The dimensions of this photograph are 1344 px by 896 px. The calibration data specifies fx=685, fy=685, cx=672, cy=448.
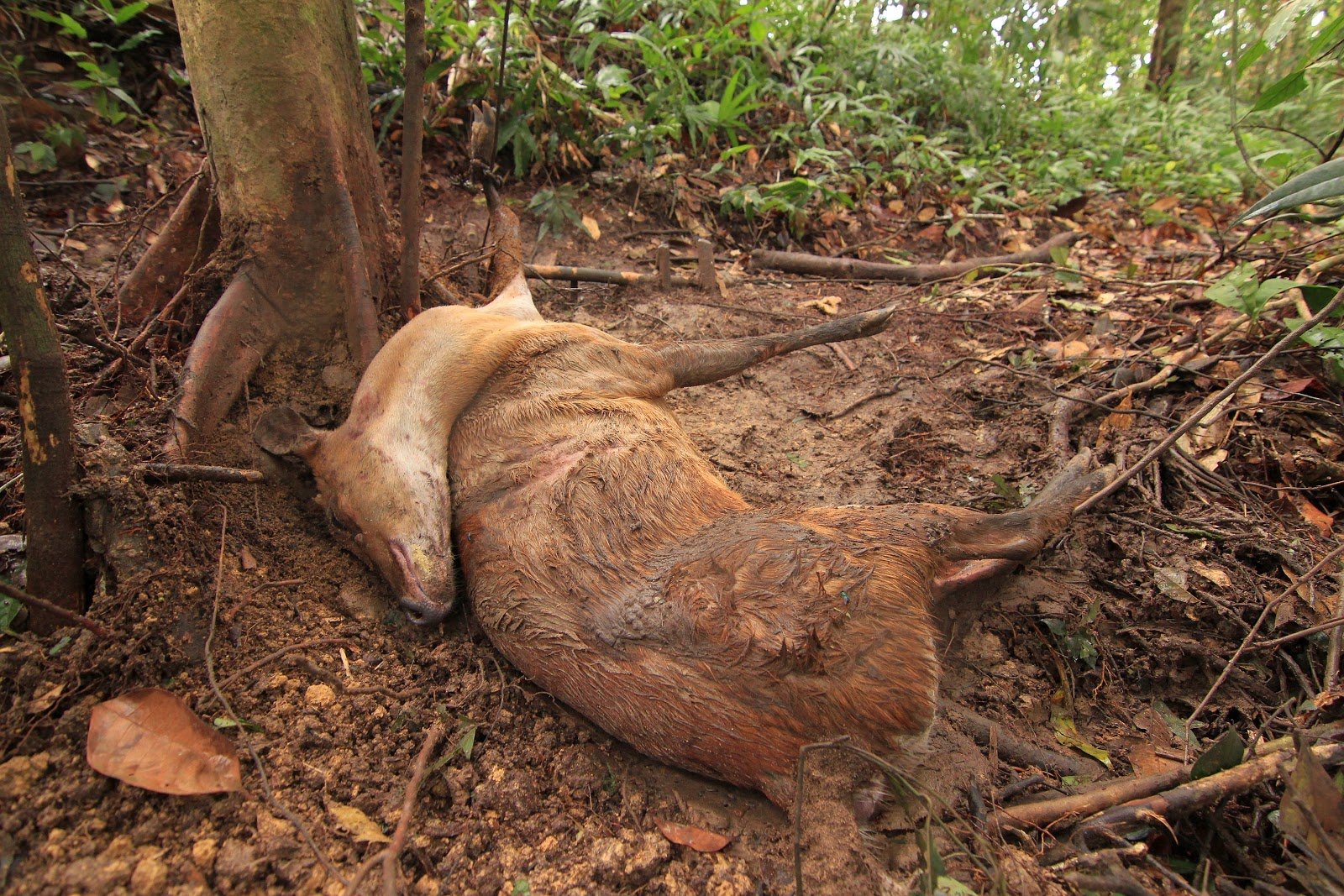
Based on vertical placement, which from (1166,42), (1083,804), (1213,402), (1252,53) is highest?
(1166,42)

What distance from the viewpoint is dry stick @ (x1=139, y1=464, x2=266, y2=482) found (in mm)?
1955

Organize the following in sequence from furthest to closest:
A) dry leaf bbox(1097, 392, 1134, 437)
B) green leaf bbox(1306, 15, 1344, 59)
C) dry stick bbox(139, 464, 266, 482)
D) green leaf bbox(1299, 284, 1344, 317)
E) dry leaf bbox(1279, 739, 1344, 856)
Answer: dry leaf bbox(1097, 392, 1134, 437)
green leaf bbox(1299, 284, 1344, 317)
dry stick bbox(139, 464, 266, 482)
green leaf bbox(1306, 15, 1344, 59)
dry leaf bbox(1279, 739, 1344, 856)

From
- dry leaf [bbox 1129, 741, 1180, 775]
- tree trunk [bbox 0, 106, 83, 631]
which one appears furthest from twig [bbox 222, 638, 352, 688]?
dry leaf [bbox 1129, 741, 1180, 775]

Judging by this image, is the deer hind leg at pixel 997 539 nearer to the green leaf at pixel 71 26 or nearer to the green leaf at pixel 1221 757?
the green leaf at pixel 1221 757

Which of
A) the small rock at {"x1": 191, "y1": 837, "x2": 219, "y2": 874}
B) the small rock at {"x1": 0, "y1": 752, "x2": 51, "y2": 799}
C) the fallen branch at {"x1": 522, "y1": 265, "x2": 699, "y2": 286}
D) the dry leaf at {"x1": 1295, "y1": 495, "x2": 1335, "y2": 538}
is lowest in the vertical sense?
the small rock at {"x1": 191, "y1": 837, "x2": 219, "y2": 874}

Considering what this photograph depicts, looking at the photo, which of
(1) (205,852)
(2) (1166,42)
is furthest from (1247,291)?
(2) (1166,42)

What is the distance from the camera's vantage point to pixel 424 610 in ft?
7.05

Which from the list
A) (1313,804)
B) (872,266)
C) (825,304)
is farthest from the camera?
(872,266)

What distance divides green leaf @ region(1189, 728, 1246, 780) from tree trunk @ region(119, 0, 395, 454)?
2.87 metres

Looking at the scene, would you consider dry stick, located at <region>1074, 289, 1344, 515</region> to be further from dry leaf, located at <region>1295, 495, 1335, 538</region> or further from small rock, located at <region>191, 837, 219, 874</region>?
small rock, located at <region>191, 837, 219, 874</region>

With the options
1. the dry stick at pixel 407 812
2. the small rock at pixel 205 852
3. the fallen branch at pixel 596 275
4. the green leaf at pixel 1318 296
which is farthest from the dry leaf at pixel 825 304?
the small rock at pixel 205 852

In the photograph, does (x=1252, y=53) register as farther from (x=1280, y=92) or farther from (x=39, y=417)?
(x=39, y=417)

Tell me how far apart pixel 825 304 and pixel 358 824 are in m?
3.84

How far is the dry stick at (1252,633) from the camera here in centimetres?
188
